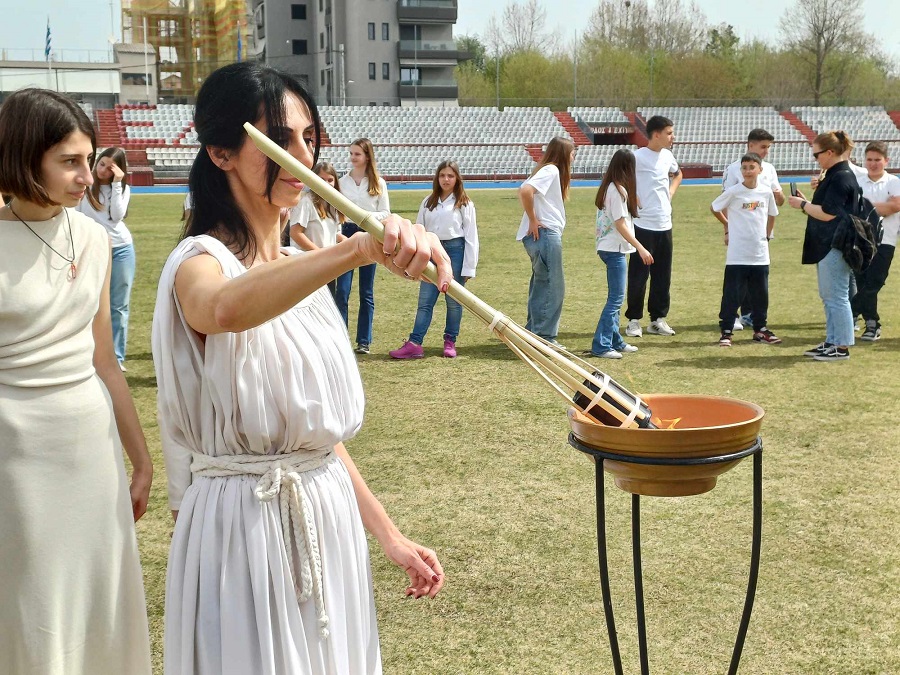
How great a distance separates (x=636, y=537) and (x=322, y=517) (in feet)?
4.15

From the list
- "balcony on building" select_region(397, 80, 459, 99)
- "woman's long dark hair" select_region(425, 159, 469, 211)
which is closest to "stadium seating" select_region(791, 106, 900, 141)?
"balcony on building" select_region(397, 80, 459, 99)

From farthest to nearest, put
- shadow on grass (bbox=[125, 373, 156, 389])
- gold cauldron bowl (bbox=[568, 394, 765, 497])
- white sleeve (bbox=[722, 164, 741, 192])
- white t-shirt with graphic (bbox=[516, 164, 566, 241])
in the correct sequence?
1. white sleeve (bbox=[722, 164, 741, 192])
2. white t-shirt with graphic (bbox=[516, 164, 566, 241])
3. shadow on grass (bbox=[125, 373, 156, 389])
4. gold cauldron bowl (bbox=[568, 394, 765, 497])

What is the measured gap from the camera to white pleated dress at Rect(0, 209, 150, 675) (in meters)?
2.31

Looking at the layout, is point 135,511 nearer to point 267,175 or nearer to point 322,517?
point 322,517

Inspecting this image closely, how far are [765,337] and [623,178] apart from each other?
6.95ft

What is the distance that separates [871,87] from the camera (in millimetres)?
78062

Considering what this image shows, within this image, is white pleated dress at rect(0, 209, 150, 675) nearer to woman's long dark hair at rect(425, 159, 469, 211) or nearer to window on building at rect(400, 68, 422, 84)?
woman's long dark hair at rect(425, 159, 469, 211)

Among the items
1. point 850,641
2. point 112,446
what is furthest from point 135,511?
point 850,641

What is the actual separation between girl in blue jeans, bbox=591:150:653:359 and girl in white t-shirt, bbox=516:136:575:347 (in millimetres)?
391

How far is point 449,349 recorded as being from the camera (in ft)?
29.6

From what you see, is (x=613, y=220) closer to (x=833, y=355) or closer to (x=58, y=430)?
(x=833, y=355)

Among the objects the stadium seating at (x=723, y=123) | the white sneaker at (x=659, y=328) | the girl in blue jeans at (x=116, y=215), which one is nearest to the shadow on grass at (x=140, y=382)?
the girl in blue jeans at (x=116, y=215)

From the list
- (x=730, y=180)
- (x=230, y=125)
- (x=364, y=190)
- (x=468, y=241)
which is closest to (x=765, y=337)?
(x=730, y=180)

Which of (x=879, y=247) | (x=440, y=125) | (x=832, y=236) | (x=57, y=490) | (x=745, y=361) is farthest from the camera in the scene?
(x=440, y=125)
